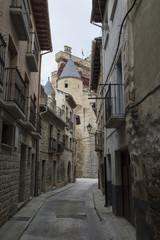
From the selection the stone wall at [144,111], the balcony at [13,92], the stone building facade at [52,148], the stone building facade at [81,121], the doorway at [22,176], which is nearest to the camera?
the stone wall at [144,111]

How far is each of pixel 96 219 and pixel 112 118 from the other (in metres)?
3.79

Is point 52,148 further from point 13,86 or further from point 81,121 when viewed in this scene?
point 81,121

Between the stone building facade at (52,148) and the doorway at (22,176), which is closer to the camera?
the doorway at (22,176)

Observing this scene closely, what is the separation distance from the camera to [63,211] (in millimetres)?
9164

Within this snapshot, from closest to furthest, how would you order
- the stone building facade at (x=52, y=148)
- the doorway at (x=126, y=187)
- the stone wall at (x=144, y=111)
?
the stone wall at (x=144, y=111), the doorway at (x=126, y=187), the stone building facade at (x=52, y=148)

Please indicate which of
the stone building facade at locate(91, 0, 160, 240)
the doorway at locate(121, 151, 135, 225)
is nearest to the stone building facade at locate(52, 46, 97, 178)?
the doorway at locate(121, 151, 135, 225)

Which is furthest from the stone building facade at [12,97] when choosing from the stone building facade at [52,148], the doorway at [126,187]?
the stone building facade at [52,148]

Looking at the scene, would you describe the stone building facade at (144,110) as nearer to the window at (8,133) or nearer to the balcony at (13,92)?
the balcony at (13,92)

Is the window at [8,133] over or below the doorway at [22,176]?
over

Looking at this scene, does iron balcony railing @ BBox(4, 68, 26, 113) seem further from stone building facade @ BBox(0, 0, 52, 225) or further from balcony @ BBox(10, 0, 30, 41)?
balcony @ BBox(10, 0, 30, 41)

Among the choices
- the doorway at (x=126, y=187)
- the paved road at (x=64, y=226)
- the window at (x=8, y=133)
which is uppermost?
the window at (x=8, y=133)

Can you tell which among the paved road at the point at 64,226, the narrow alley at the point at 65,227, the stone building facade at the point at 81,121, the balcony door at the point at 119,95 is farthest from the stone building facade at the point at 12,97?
the stone building facade at the point at 81,121

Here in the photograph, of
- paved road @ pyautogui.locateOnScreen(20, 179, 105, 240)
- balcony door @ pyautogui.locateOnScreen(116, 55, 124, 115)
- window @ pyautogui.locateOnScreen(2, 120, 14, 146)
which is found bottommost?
paved road @ pyautogui.locateOnScreen(20, 179, 105, 240)

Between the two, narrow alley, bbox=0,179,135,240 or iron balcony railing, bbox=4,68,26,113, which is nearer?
narrow alley, bbox=0,179,135,240
